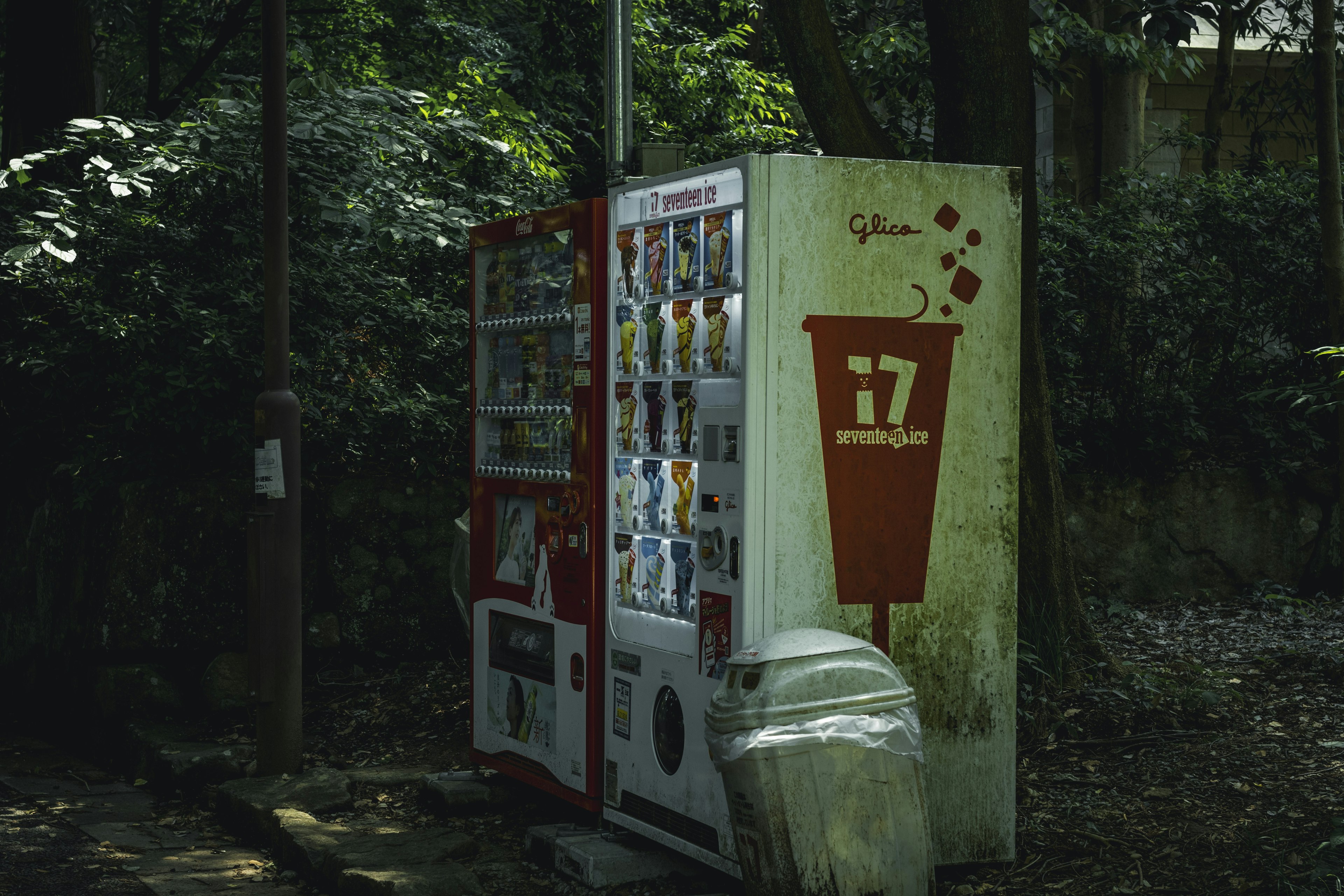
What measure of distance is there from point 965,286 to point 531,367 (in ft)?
7.25

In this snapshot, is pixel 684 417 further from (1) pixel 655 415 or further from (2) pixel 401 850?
(2) pixel 401 850

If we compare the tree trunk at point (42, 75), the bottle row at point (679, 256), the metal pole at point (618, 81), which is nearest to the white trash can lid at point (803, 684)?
the bottle row at point (679, 256)

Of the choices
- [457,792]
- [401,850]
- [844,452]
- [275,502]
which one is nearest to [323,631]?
[275,502]

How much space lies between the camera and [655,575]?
5246 millimetres

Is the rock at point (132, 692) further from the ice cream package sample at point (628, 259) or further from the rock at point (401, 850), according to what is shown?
the ice cream package sample at point (628, 259)

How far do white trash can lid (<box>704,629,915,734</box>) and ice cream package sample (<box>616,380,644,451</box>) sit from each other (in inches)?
55.0

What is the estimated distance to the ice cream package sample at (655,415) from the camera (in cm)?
513

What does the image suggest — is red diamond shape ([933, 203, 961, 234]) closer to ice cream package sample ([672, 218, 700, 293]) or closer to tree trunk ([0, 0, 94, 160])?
ice cream package sample ([672, 218, 700, 293])

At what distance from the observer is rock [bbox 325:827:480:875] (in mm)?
5152

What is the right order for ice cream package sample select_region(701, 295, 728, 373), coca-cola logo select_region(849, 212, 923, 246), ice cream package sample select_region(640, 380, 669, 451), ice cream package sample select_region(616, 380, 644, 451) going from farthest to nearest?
1. ice cream package sample select_region(616, 380, 644, 451)
2. ice cream package sample select_region(640, 380, 669, 451)
3. ice cream package sample select_region(701, 295, 728, 373)
4. coca-cola logo select_region(849, 212, 923, 246)

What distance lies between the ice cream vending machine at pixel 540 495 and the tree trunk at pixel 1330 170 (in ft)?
15.1

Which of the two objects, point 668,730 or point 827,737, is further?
point 668,730

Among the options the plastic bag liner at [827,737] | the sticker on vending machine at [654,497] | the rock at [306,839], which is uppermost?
the sticker on vending machine at [654,497]

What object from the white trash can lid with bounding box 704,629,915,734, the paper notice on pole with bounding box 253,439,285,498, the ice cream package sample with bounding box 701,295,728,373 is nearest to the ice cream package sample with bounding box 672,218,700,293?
the ice cream package sample with bounding box 701,295,728,373
